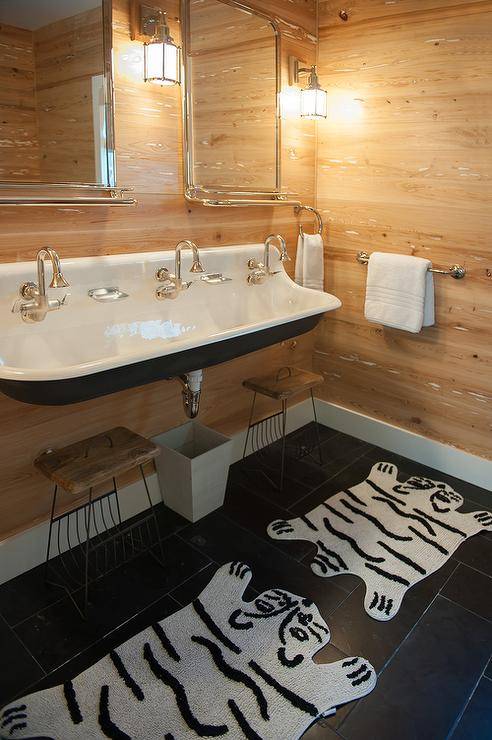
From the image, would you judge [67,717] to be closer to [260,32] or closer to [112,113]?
[112,113]

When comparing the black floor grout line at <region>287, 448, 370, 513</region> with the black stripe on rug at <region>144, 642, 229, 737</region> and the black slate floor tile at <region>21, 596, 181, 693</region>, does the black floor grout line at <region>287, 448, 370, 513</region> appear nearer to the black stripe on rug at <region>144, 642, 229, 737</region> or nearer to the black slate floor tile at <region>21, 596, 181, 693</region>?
the black slate floor tile at <region>21, 596, 181, 693</region>

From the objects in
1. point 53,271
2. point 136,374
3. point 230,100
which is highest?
point 230,100

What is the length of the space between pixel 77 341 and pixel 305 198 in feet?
4.71

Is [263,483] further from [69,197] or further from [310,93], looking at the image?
[310,93]

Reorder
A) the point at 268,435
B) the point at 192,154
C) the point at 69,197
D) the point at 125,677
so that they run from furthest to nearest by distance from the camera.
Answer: the point at 268,435, the point at 192,154, the point at 69,197, the point at 125,677

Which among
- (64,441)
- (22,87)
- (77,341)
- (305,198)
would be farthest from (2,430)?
(305,198)

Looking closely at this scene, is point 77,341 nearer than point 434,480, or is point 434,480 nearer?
point 77,341

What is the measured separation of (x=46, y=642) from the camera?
1.59m

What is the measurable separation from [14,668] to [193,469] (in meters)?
0.83

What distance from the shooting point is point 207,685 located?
144 centimetres

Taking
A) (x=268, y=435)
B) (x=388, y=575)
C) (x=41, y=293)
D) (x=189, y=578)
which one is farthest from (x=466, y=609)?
(x=41, y=293)

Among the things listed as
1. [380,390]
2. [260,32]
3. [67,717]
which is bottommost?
[67,717]

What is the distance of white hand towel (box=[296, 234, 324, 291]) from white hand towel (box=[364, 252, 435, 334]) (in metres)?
0.23

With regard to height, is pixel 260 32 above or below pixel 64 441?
above
